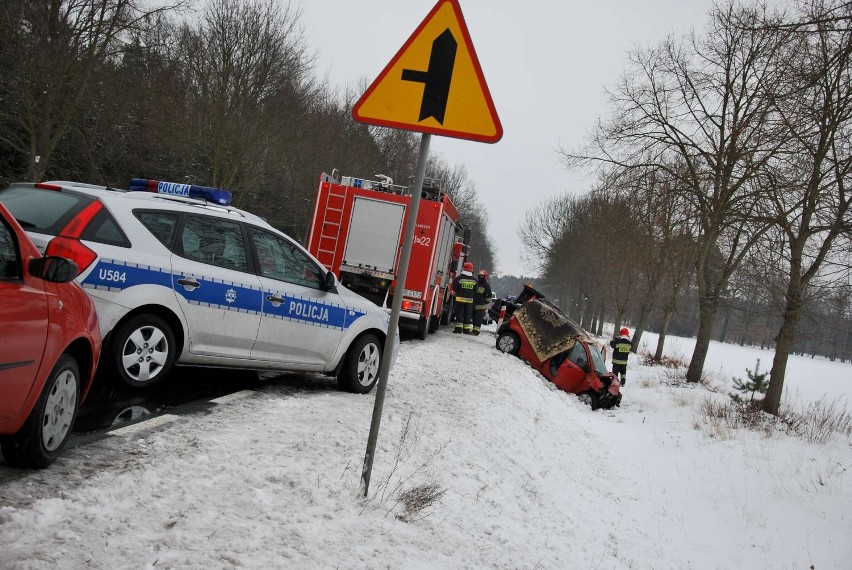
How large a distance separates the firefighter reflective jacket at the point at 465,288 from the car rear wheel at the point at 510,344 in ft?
6.38

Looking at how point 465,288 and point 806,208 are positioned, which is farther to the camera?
point 465,288

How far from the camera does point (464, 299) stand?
1728cm

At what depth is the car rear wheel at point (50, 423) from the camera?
3383mm

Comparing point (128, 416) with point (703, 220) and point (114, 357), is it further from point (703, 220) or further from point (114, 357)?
point (703, 220)

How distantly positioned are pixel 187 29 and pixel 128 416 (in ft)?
74.5

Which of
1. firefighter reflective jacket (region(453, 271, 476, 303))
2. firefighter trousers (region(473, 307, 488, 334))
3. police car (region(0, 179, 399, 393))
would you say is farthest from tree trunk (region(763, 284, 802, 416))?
police car (region(0, 179, 399, 393))

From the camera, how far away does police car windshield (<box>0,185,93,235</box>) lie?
495 centimetres

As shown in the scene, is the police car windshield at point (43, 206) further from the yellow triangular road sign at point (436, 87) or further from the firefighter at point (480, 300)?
the firefighter at point (480, 300)

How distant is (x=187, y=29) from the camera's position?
24.1 metres

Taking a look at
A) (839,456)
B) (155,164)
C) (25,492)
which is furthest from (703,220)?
(155,164)

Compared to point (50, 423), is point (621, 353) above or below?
above

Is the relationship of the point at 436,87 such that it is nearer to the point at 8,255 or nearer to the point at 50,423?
the point at 8,255

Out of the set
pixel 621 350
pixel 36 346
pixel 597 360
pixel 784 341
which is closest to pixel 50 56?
pixel 597 360

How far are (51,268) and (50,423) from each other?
88 centimetres
